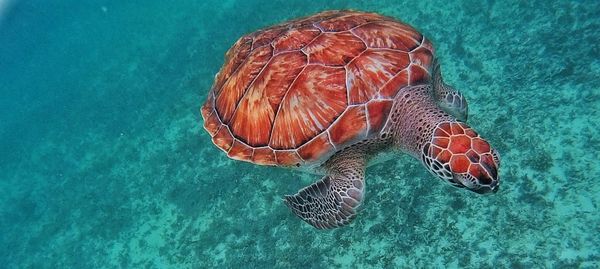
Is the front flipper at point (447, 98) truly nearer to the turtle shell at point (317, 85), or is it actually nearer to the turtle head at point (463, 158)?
the turtle shell at point (317, 85)

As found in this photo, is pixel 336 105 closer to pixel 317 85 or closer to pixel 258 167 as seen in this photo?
pixel 317 85

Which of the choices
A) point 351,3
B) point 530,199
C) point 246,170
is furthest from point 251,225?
point 351,3

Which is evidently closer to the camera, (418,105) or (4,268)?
(418,105)

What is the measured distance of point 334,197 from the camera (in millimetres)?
2732

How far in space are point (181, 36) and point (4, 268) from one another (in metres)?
4.35

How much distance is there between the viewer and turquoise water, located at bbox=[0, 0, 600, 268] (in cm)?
287

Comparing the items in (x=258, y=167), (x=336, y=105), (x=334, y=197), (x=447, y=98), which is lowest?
(x=258, y=167)

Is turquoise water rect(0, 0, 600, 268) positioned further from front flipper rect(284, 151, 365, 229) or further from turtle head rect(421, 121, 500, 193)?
turtle head rect(421, 121, 500, 193)

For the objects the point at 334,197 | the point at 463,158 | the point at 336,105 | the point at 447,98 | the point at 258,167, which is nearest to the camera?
the point at 463,158

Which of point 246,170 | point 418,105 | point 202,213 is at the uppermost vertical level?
point 418,105

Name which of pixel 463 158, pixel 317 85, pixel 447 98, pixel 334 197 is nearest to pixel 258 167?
pixel 334 197

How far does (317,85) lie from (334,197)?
2.67ft

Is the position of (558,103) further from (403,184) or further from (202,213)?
(202,213)

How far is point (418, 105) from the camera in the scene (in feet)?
7.96
